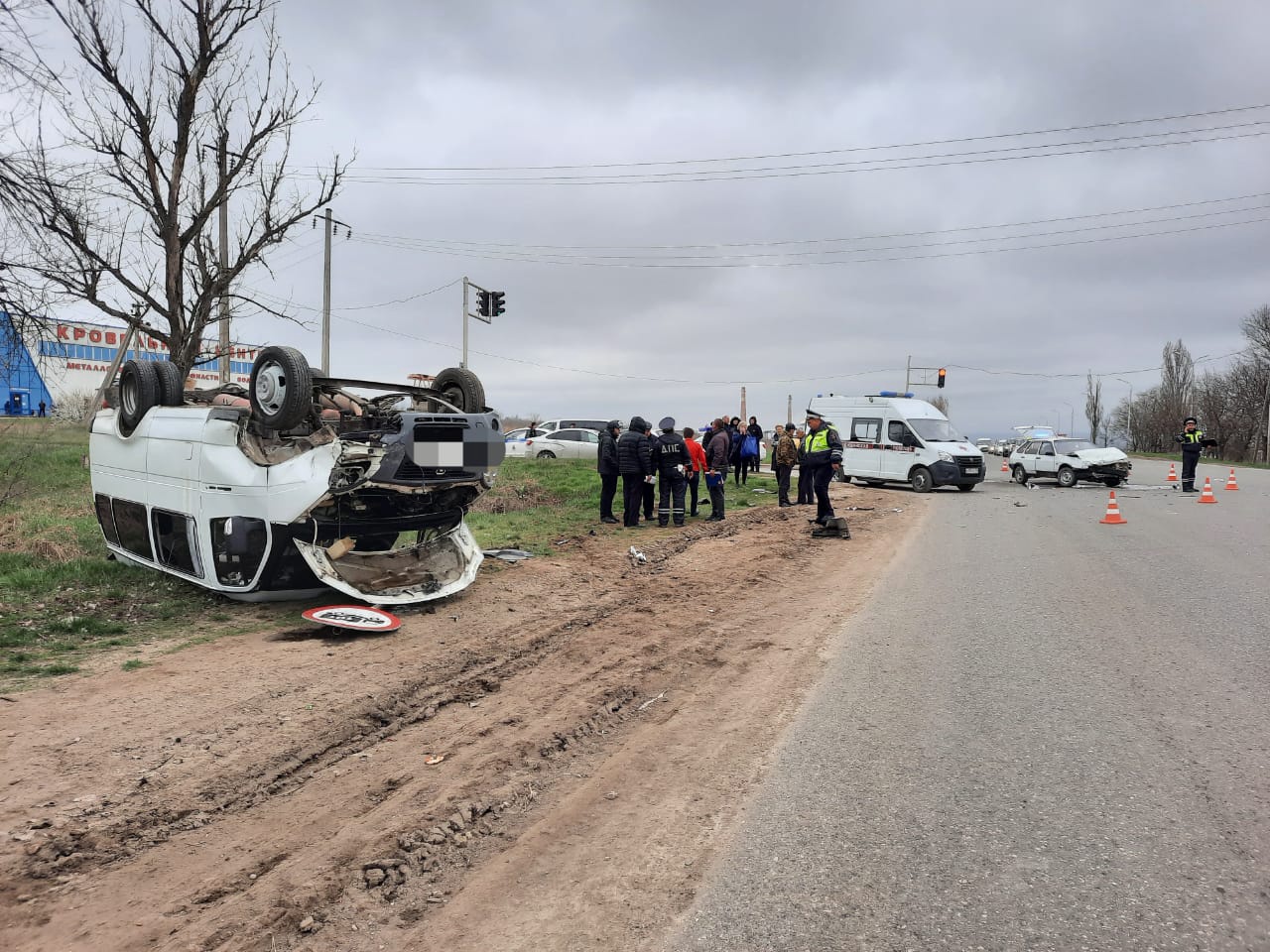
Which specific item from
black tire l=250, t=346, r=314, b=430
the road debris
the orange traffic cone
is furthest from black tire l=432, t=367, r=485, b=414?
the orange traffic cone

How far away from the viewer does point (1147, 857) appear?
2865 millimetres

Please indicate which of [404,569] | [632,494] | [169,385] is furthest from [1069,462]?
[169,385]

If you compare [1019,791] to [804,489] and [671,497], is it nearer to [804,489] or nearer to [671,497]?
[671,497]

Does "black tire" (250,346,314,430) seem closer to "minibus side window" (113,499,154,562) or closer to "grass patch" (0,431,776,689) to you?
"grass patch" (0,431,776,689)

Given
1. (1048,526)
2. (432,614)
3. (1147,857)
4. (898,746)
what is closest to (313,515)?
(432,614)

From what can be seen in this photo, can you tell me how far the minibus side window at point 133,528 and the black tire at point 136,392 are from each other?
0.76m

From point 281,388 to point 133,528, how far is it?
286cm

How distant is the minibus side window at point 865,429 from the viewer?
2177 centimetres

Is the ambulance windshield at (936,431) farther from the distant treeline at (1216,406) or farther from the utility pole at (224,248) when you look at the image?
the distant treeline at (1216,406)

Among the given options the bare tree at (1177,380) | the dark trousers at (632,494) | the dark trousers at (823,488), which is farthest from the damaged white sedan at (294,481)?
the bare tree at (1177,380)

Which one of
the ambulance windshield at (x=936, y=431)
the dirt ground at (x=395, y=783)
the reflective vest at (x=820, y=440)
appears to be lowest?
the dirt ground at (x=395, y=783)

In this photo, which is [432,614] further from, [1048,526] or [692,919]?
[1048,526]

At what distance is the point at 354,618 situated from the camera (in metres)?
6.18

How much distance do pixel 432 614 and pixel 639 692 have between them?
2669 millimetres
